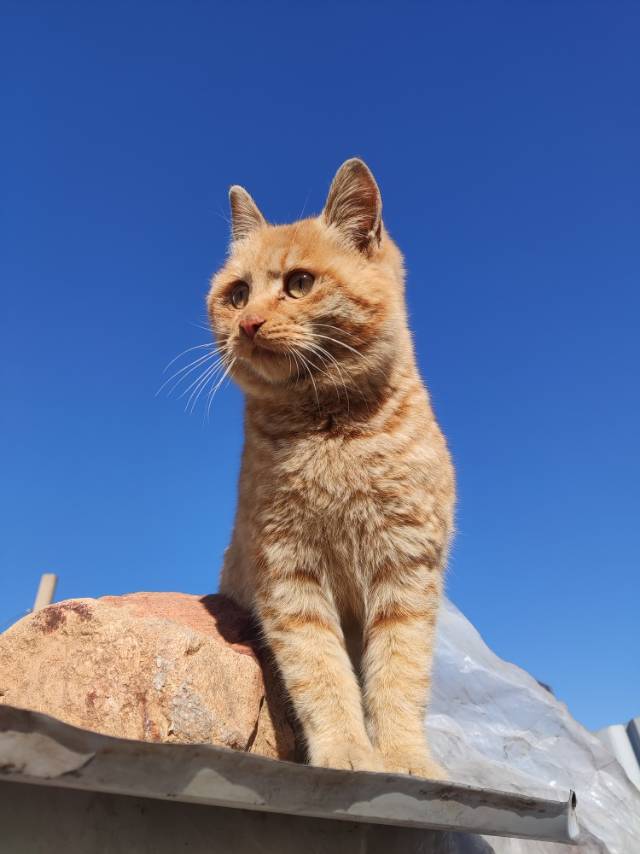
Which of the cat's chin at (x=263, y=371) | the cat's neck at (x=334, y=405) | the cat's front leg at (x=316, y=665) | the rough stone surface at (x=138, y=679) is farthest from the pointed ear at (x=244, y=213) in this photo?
the rough stone surface at (x=138, y=679)

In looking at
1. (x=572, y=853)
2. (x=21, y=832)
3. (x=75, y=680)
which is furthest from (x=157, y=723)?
(x=572, y=853)

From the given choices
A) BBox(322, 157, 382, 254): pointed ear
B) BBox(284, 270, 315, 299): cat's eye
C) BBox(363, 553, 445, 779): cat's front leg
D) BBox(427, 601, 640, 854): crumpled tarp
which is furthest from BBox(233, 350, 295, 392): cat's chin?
BBox(427, 601, 640, 854): crumpled tarp

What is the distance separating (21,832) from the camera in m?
1.60

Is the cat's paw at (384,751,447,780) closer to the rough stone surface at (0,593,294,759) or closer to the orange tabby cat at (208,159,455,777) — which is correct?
the orange tabby cat at (208,159,455,777)

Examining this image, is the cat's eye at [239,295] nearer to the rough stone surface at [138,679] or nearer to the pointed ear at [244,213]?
the pointed ear at [244,213]

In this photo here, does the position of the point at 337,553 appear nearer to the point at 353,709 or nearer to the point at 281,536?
the point at 281,536

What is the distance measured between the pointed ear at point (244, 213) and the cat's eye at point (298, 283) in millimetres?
790

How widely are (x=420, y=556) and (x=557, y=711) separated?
2.33 metres

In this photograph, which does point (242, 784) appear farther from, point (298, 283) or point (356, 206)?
point (356, 206)

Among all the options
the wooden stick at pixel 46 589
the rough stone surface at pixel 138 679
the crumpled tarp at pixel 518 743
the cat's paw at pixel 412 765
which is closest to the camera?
the rough stone surface at pixel 138 679

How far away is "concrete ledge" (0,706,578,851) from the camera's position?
1.30 metres

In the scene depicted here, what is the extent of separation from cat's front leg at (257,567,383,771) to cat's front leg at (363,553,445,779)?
0.29ft

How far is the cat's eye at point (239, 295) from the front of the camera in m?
3.10

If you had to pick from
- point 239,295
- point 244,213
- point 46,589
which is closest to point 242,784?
point 239,295
